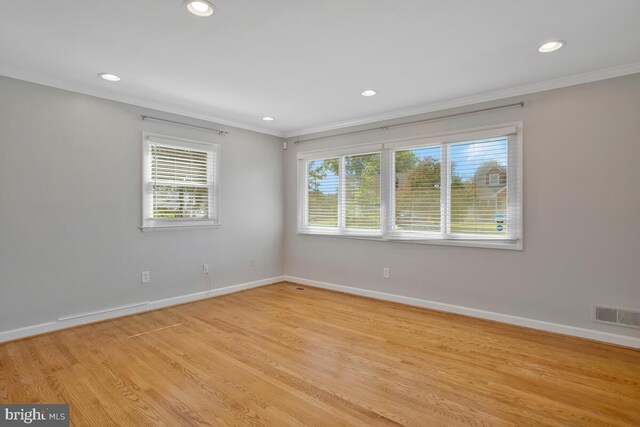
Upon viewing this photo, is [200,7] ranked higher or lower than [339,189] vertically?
higher

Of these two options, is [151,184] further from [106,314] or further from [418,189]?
[418,189]

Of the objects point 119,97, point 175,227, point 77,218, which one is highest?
point 119,97

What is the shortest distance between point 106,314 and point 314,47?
3.47 m

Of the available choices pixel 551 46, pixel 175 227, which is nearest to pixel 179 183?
pixel 175 227

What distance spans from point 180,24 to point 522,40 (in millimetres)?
2486

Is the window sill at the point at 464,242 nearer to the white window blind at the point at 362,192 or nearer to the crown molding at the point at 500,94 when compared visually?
the white window blind at the point at 362,192

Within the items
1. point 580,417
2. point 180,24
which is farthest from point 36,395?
point 580,417

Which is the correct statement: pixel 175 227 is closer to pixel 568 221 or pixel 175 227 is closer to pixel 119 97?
pixel 119 97

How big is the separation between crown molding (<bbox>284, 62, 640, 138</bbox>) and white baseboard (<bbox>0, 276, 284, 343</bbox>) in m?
2.88

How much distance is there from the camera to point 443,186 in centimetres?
401

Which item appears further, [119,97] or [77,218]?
[119,97]

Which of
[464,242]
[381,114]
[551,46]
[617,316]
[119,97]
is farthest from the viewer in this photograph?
[381,114]

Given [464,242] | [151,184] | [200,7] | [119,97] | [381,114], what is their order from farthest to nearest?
[381,114]
[151,184]
[464,242]
[119,97]
[200,7]

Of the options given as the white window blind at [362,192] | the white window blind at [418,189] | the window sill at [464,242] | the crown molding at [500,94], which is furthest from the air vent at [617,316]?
the white window blind at [362,192]
